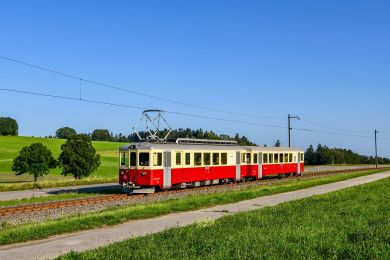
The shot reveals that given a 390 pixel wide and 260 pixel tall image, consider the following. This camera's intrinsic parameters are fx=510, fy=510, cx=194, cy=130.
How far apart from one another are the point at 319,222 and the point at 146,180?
16.0 m

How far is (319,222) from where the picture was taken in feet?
46.8

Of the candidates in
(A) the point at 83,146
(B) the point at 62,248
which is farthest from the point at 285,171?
(B) the point at 62,248

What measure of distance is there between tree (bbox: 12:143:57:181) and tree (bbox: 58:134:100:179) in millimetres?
2134

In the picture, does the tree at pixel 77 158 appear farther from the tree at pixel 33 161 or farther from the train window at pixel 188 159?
the train window at pixel 188 159

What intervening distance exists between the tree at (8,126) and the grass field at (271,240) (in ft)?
464

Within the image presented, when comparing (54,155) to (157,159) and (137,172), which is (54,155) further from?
(157,159)

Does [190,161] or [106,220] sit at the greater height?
[190,161]

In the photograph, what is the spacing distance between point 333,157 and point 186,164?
98.0 m

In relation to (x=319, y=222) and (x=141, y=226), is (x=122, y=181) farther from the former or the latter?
(x=319, y=222)

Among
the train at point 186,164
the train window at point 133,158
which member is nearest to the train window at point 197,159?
the train at point 186,164

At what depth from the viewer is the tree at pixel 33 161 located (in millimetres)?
64062

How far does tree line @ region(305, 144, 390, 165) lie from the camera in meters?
127

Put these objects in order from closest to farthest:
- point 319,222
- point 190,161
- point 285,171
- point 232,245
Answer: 1. point 232,245
2. point 319,222
3. point 190,161
4. point 285,171

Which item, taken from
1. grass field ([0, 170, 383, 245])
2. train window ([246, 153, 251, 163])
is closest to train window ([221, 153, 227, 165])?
train window ([246, 153, 251, 163])
